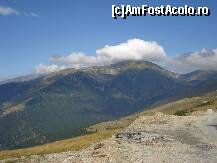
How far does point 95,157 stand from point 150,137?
873 inches

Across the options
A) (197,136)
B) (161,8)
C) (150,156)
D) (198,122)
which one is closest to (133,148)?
(150,156)

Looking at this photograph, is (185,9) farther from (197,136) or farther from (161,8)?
(197,136)

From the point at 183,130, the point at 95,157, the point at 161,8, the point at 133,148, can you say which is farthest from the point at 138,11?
the point at 95,157

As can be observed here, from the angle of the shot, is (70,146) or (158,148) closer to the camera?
(158,148)

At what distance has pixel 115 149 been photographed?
2389 inches

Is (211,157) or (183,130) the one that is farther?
(183,130)

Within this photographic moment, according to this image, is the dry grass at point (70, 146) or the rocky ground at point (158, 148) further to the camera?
the dry grass at point (70, 146)

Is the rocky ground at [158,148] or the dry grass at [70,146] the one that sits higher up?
the rocky ground at [158,148]

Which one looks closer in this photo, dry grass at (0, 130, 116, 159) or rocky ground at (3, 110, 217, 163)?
rocky ground at (3, 110, 217, 163)

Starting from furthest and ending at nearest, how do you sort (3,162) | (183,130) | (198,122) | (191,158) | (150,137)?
(198,122) < (183,130) < (3,162) < (150,137) < (191,158)

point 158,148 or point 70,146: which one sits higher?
point 158,148

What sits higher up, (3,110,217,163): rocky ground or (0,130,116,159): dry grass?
(3,110,217,163): rocky ground

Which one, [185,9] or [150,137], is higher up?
[185,9]

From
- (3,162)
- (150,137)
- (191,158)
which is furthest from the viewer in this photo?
(3,162)
